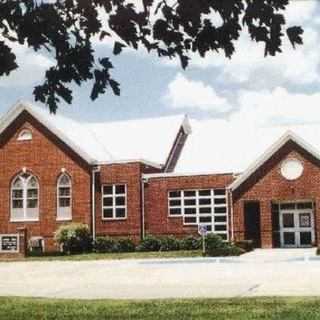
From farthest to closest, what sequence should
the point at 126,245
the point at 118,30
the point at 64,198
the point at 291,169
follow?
the point at 64,198
the point at 126,245
the point at 291,169
the point at 118,30

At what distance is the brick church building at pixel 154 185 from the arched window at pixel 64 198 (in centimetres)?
5

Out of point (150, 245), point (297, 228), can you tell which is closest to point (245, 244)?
point (297, 228)

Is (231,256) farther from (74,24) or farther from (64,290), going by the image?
(74,24)

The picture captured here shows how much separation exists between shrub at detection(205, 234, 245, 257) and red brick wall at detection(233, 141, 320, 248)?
2.94 meters

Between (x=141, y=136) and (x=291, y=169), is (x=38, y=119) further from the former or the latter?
(x=291, y=169)

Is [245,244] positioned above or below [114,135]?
below

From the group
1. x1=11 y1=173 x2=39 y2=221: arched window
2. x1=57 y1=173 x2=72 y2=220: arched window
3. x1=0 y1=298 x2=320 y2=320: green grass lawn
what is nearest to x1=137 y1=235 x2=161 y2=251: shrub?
x1=57 y1=173 x2=72 y2=220: arched window

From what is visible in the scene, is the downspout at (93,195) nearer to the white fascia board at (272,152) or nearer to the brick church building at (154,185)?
the brick church building at (154,185)

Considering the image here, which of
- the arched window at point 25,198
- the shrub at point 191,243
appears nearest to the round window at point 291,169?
the shrub at point 191,243

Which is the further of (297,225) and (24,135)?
(24,135)

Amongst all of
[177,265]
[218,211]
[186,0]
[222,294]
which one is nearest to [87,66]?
[186,0]

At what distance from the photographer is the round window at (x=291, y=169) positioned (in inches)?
1378

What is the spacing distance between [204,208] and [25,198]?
1002 cm

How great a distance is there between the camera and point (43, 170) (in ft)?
130
